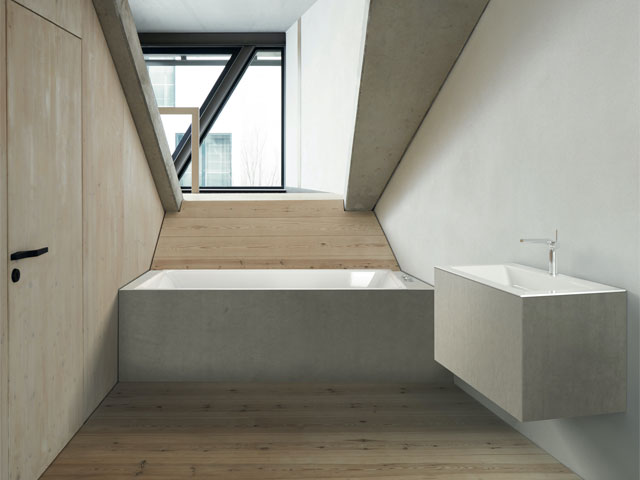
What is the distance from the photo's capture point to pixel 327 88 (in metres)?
4.93

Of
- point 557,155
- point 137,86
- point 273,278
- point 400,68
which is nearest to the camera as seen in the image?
point 557,155

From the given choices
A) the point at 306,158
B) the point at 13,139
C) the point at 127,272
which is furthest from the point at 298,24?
the point at 13,139

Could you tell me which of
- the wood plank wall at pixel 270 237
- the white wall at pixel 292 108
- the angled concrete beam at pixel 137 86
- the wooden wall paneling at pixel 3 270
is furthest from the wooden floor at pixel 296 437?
the white wall at pixel 292 108

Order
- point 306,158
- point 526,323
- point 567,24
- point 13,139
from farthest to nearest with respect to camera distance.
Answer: point 306,158 < point 567,24 < point 13,139 < point 526,323

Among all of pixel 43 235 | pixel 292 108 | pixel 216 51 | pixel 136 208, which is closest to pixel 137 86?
pixel 136 208

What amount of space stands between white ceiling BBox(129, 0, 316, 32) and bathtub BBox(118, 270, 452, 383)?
367 cm

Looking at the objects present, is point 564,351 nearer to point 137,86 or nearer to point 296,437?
point 296,437

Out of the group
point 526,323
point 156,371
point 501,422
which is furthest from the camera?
point 156,371

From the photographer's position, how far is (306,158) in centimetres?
577

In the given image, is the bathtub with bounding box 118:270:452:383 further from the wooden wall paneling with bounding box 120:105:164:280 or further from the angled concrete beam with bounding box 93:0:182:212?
the angled concrete beam with bounding box 93:0:182:212

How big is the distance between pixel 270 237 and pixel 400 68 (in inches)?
65.6

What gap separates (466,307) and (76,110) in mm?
1864

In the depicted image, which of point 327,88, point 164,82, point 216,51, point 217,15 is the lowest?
point 327,88

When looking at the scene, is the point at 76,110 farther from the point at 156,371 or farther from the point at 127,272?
the point at 156,371
